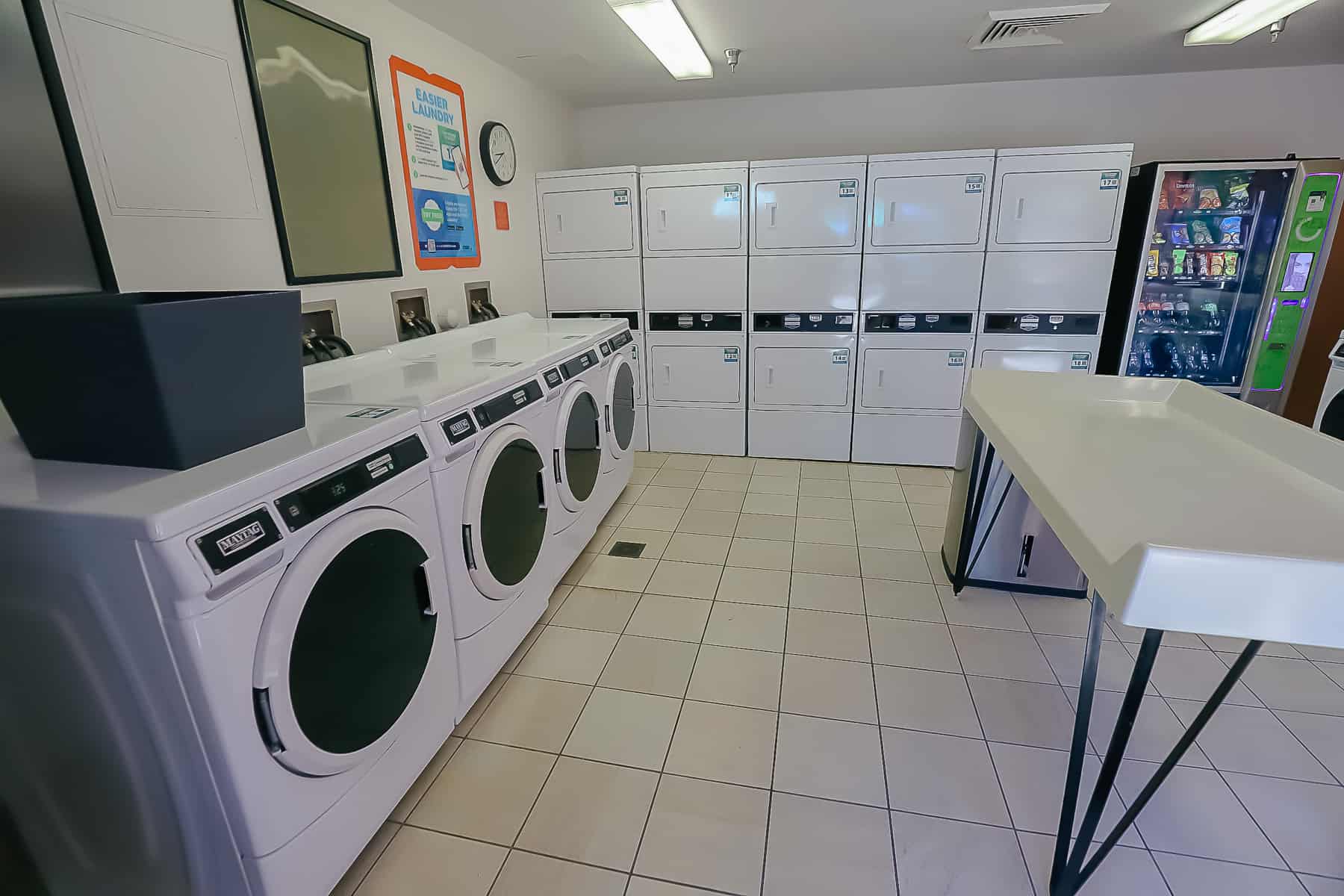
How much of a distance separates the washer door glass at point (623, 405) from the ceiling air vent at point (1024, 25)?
93.5 inches

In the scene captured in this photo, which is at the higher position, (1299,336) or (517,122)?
(517,122)

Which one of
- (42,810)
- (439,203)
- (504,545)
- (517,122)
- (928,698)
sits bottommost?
(928,698)

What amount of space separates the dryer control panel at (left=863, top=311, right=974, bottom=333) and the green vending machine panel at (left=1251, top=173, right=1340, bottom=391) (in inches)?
72.5

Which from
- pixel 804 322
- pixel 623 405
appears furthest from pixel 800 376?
pixel 623 405

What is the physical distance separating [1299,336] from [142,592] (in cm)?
549

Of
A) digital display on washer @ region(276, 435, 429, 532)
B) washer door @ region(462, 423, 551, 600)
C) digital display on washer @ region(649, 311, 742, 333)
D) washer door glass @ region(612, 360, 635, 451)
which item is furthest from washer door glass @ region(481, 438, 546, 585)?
digital display on washer @ region(649, 311, 742, 333)

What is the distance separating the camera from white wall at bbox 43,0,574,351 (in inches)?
61.7

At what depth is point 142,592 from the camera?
963 millimetres

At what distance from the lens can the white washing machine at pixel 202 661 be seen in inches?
38.5

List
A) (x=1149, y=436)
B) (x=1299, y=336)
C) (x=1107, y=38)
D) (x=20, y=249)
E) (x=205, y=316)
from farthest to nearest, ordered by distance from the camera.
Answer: (x=1299, y=336), (x=1107, y=38), (x=1149, y=436), (x=20, y=249), (x=205, y=316)

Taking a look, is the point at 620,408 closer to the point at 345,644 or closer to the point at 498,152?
the point at 498,152

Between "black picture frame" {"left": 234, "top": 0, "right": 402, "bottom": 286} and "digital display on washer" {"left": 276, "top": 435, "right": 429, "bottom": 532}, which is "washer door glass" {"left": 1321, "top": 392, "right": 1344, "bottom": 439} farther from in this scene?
"black picture frame" {"left": 234, "top": 0, "right": 402, "bottom": 286}

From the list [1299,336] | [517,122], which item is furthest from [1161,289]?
[517,122]

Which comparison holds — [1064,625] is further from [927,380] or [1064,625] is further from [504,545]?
[504,545]
